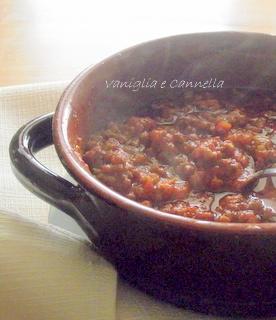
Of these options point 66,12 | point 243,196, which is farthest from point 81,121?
point 66,12

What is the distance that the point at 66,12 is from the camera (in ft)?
5.41

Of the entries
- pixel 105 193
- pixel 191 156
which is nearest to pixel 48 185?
pixel 105 193

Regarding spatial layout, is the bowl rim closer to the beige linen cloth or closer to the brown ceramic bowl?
A: the brown ceramic bowl

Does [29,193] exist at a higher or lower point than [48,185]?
lower

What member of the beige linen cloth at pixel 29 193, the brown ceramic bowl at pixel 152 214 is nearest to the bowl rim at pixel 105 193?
the brown ceramic bowl at pixel 152 214

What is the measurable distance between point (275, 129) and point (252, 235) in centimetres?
37

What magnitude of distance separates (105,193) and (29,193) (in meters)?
0.33

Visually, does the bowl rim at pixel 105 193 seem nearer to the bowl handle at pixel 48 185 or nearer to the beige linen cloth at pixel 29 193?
the bowl handle at pixel 48 185

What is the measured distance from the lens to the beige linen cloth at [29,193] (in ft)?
2.40

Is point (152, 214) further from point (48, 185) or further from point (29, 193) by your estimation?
point (29, 193)

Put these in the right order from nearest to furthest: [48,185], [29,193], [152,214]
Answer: [152,214], [48,185], [29,193]

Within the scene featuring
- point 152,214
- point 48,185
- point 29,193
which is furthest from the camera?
point 29,193

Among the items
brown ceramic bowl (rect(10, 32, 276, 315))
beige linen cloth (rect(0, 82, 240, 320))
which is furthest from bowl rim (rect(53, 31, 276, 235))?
beige linen cloth (rect(0, 82, 240, 320))

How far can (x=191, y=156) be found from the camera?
83 centimetres
